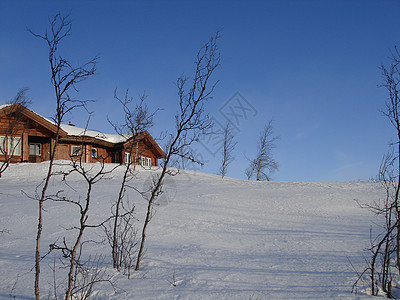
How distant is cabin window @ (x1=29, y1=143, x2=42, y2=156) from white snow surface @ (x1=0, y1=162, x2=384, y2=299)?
10.1 metres

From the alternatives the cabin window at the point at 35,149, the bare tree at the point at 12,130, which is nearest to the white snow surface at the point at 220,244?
the bare tree at the point at 12,130

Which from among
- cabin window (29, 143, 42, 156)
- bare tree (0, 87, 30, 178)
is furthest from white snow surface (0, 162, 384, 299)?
cabin window (29, 143, 42, 156)

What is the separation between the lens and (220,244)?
702 centimetres

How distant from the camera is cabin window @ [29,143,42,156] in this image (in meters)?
23.5

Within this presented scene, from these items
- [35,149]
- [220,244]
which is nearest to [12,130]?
[35,149]

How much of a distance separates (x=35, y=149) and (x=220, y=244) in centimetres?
2232

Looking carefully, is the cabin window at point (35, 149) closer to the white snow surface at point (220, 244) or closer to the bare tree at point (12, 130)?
the bare tree at point (12, 130)

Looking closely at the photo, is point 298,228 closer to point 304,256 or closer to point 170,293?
point 304,256

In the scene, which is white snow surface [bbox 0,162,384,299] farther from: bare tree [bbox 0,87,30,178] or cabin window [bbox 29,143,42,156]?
cabin window [bbox 29,143,42,156]

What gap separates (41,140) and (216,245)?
21.9 metres

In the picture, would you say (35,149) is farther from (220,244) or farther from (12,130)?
(220,244)

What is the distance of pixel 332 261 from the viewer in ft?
18.7

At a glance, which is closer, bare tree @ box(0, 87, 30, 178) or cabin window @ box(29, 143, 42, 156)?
bare tree @ box(0, 87, 30, 178)

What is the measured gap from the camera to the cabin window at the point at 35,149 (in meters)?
23.5
